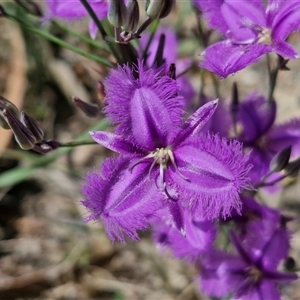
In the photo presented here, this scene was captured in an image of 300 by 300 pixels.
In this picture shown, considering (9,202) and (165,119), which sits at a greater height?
(165,119)

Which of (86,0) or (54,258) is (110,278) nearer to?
(54,258)

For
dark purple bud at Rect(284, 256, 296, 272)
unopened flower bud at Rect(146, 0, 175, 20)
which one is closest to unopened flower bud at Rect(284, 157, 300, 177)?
dark purple bud at Rect(284, 256, 296, 272)

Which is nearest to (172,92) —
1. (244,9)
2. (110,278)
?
(244,9)

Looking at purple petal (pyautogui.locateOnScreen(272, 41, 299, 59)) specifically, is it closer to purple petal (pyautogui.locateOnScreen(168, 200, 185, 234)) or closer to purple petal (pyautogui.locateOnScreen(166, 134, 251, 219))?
purple petal (pyautogui.locateOnScreen(166, 134, 251, 219))

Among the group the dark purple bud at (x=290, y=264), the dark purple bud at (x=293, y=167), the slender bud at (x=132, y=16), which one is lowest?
the dark purple bud at (x=290, y=264)

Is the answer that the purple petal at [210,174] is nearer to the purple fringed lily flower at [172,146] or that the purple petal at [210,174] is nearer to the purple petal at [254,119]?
the purple fringed lily flower at [172,146]

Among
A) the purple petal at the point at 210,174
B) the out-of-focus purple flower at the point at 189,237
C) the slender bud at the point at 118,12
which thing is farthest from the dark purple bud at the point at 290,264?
the slender bud at the point at 118,12
